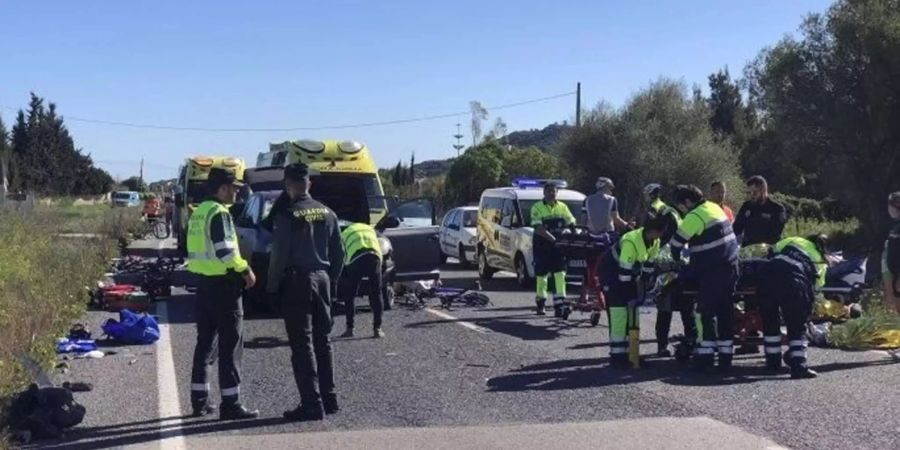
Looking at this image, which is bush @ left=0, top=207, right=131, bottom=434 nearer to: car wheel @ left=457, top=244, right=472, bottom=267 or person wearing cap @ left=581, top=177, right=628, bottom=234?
person wearing cap @ left=581, top=177, right=628, bottom=234

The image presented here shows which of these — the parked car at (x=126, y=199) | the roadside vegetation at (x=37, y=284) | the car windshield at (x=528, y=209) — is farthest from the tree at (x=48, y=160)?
the car windshield at (x=528, y=209)

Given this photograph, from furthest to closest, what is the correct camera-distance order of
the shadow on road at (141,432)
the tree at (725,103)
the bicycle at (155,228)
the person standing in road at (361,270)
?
the tree at (725,103) → the bicycle at (155,228) → the person standing in road at (361,270) → the shadow on road at (141,432)

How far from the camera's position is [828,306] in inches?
497

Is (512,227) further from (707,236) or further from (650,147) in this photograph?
(650,147)

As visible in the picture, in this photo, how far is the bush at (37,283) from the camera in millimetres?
9727

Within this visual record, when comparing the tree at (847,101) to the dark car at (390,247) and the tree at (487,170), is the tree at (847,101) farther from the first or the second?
the dark car at (390,247)

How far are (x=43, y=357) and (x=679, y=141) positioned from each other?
30.9 m

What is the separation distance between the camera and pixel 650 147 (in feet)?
123

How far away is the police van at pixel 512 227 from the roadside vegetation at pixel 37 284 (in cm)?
737

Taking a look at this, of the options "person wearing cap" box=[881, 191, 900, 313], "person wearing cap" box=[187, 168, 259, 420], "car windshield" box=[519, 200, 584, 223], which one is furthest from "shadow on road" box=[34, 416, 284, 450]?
"car windshield" box=[519, 200, 584, 223]

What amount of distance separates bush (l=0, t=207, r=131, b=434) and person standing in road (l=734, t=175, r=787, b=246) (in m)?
7.81

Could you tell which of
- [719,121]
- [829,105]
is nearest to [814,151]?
[829,105]

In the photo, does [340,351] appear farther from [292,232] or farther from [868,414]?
[868,414]

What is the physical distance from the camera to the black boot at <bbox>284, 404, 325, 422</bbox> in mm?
7820
